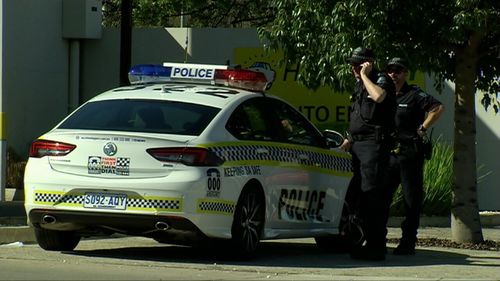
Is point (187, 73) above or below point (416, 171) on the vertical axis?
above

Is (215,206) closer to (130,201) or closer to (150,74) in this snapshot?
(130,201)

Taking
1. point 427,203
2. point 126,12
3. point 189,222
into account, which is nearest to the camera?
point 189,222

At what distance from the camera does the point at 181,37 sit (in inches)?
726

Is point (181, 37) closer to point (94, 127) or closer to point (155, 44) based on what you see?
point (155, 44)

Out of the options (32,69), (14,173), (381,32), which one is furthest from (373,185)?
(32,69)

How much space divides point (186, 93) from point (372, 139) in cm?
165

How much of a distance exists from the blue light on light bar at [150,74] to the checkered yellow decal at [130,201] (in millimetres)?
1738

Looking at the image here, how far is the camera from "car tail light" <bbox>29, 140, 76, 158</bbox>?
937 centimetres

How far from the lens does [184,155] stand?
9070 millimetres

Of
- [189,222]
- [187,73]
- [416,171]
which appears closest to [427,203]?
[416,171]

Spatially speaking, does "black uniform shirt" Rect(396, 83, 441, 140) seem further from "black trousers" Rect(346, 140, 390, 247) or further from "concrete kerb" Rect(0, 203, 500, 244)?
"concrete kerb" Rect(0, 203, 500, 244)

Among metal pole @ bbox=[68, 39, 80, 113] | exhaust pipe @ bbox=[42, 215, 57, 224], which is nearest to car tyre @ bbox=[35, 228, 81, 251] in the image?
exhaust pipe @ bbox=[42, 215, 57, 224]

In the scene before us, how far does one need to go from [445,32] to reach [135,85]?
9.59 ft

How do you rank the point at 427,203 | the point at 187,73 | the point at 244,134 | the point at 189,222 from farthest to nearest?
the point at 427,203, the point at 187,73, the point at 244,134, the point at 189,222
